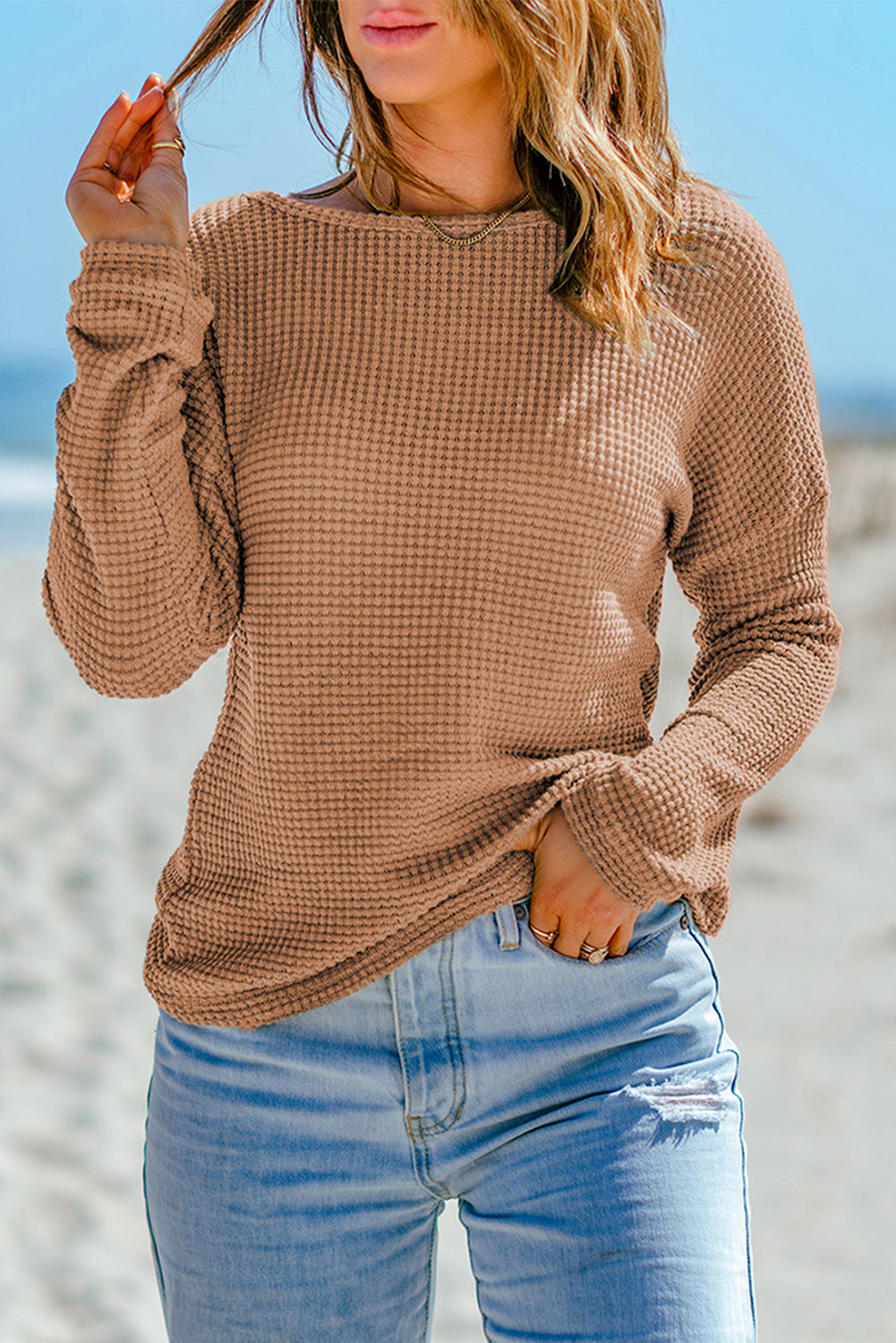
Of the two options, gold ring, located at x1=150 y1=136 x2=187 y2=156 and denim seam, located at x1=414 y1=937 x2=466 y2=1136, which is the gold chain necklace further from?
denim seam, located at x1=414 y1=937 x2=466 y2=1136

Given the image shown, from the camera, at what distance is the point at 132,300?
122cm

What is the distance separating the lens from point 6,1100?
2844mm

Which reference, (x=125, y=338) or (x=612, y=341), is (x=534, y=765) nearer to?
(x=612, y=341)

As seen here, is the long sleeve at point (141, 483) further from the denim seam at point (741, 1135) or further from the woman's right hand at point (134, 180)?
the denim seam at point (741, 1135)

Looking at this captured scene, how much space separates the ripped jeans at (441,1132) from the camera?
121 cm

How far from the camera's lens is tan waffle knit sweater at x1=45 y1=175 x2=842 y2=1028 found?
50.3 inches

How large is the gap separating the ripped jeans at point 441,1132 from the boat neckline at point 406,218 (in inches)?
27.1

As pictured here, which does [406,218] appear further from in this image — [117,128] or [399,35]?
[117,128]

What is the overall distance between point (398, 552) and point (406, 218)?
364mm

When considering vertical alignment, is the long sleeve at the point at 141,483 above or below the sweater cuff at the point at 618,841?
above

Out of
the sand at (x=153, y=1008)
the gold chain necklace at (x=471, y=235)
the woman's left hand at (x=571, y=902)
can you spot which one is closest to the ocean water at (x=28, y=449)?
the sand at (x=153, y=1008)

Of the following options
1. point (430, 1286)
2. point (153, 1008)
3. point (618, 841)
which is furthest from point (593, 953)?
point (153, 1008)

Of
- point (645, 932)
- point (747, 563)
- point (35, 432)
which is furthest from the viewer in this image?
point (35, 432)

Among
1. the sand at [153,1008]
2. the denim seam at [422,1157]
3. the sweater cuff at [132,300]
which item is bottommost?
the sand at [153,1008]
